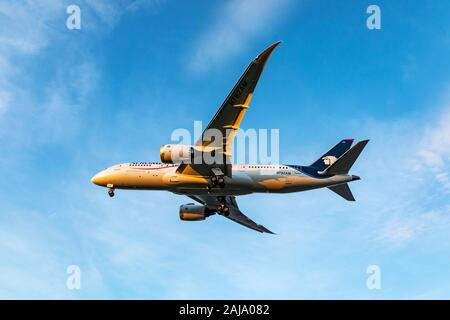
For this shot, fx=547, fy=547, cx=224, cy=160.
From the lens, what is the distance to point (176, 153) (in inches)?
1688

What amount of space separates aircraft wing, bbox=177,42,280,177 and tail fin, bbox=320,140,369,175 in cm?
843

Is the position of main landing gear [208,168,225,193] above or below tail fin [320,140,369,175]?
below

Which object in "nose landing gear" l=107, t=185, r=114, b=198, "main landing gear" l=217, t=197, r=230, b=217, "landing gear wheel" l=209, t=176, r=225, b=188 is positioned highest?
"nose landing gear" l=107, t=185, r=114, b=198

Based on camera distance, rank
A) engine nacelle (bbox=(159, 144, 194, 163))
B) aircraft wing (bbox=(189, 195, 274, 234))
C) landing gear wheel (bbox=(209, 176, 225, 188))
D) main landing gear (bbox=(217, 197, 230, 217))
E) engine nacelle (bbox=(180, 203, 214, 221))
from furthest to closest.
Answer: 1. engine nacelle (bbox=(180, 203, 214, 221))
2. aircraft wing (bbox=(189, 195, 274, 234))
3. main landing gear (bbox=(217, 197, 230, 217))
4. landing gear wheel (bbox=(209, 176, 225, 188))
5. engine nacelle (bbox=(159, 144, 194, 163))

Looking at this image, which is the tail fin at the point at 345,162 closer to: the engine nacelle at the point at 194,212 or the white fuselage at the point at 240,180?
the white fuselage at the point at 240,180

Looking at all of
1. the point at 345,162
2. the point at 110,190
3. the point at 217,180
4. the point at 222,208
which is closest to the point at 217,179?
the point at 217,180

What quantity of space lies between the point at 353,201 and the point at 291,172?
6713mm

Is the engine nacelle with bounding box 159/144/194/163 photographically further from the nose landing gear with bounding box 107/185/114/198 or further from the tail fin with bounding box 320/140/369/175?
the tail fin with bounding box 320/140/369/175

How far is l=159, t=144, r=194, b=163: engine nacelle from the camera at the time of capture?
141 ft

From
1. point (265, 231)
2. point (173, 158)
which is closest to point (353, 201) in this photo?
point (265, 231)

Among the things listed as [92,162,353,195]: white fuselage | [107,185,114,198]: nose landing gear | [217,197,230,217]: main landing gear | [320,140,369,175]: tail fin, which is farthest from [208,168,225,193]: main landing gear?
[107,185,114,198]: nose landing gear

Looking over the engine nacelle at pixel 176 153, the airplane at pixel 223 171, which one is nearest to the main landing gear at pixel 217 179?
the airplane at pixel 223 171

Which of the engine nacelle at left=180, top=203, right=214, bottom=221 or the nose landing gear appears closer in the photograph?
the nose landing gear

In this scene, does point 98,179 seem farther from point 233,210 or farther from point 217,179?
point 233,210
